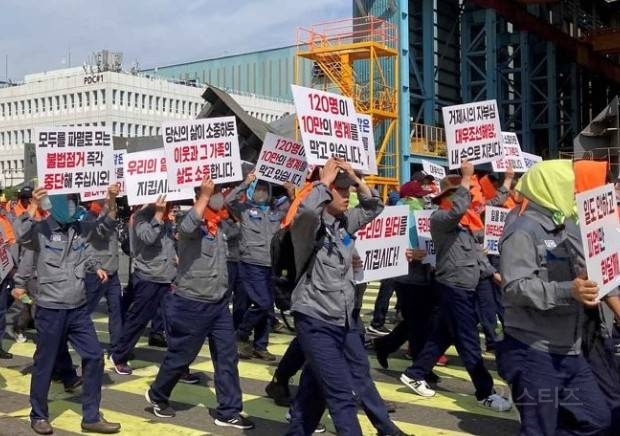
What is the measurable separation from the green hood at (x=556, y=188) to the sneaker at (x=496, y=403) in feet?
9.30

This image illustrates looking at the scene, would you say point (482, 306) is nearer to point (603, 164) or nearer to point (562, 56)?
point (603, 164)

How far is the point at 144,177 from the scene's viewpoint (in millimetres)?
7496

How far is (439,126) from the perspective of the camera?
36.3 meters

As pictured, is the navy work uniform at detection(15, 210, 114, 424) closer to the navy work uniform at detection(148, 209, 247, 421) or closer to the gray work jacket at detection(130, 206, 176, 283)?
the navy work uniform at detection(148, 209, 247, 421)

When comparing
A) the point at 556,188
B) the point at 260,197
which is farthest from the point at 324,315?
the point at 260,197

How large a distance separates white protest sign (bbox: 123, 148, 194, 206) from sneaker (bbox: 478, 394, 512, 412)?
327 centimetres

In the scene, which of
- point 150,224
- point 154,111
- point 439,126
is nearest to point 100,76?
point 154,111

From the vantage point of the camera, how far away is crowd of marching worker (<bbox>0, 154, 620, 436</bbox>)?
4238mm

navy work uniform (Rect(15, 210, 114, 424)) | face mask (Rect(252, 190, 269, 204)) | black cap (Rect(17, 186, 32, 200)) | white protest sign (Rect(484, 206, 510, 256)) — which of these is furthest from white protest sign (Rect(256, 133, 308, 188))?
navy work uniform (Rect(15, 210, 114, 424))

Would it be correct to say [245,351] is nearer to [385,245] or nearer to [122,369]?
[122,369]

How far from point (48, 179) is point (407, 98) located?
82.6ft

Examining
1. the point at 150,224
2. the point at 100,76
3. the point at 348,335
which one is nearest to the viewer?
the point at 348,335

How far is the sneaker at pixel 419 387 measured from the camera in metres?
7.23

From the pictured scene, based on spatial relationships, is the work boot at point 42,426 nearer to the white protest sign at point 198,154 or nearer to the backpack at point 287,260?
the white protest sign at point 198,154
